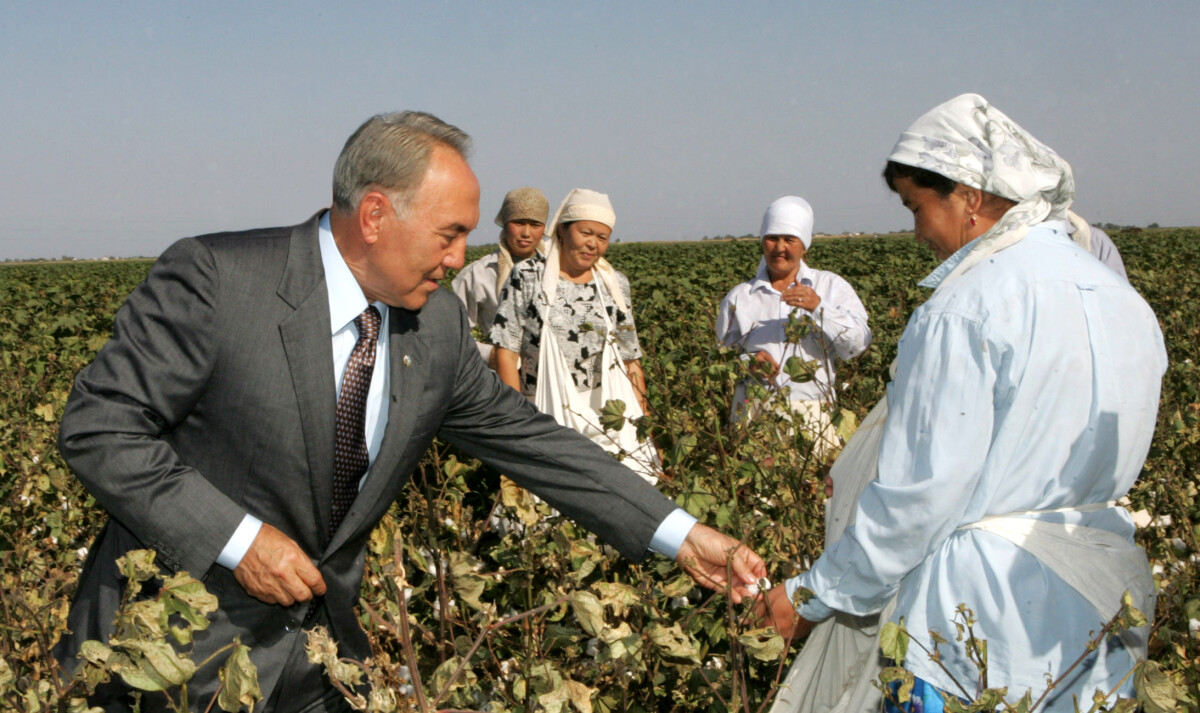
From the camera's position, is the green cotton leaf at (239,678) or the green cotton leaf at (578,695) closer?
the green cotton leaf at (239,678)

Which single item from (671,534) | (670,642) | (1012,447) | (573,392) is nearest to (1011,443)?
(1012,447)

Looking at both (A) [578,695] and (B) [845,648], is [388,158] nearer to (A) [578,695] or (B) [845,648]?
(A) [578,695]

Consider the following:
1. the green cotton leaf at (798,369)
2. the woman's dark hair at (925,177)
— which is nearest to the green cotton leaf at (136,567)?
the woman's dark hair at (925,177)

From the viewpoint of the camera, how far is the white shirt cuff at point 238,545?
1751mm

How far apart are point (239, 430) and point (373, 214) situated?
0.48 metres

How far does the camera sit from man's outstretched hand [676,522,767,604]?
6.73ft

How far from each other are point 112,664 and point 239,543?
2.10 feet

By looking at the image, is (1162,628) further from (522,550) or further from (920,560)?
(522,550)

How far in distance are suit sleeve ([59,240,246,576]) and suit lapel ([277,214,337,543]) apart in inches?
5.6

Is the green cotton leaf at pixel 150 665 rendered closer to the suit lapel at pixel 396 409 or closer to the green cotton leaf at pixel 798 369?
the suit lapel at pixel 396 409

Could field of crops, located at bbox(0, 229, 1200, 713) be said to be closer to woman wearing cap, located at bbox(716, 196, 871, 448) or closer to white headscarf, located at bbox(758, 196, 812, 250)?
woman wearing cap, located at bbox(716, 196, 871, 448)

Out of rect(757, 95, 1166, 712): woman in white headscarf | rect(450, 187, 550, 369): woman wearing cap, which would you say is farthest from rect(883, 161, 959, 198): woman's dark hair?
rect(450, 187, 550, 369): woman wearing cap

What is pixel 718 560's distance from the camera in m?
2.14

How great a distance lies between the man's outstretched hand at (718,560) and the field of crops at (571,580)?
0.05 m
